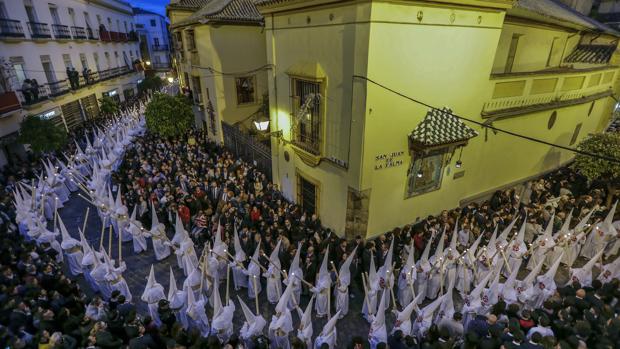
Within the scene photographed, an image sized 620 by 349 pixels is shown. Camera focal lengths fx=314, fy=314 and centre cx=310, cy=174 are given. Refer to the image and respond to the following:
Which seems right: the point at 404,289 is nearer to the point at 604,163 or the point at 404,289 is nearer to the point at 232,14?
the point at 604,163

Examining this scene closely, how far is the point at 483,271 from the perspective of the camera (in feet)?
28.3

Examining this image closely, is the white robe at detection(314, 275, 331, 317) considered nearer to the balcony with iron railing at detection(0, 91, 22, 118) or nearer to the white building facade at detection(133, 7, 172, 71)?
the balcony with iron railing at detection(0, 91, 22, 118)

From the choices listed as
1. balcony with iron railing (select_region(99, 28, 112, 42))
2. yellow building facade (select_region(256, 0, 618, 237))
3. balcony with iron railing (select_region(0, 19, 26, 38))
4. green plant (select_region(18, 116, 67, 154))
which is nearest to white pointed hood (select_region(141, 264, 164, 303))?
yellow building facade (select_region(256, 0, 618, 237))

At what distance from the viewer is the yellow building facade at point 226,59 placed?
16.1m

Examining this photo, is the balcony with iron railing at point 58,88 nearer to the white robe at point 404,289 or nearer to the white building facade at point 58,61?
the white building facade at point 58,61

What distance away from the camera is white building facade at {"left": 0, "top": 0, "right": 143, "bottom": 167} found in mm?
17266

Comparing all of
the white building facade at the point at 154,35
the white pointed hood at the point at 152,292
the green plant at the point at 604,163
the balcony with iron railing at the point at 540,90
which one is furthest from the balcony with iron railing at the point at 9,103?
the white building facade at the point at 154,35

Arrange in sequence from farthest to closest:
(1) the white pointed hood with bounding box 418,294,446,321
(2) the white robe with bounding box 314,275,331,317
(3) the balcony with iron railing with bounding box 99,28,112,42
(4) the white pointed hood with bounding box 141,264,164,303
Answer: (3) the balcony with iron railing with bounding box 99,28,112,42, (2) the white robe with bounding box 314,275,331,317, (4) the white pointed hood with bounding box 141,264,164,303, (1) the white pointed hood with bounding box 418,294,446,321

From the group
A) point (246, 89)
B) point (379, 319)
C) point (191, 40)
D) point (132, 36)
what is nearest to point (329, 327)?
point (379, 319)

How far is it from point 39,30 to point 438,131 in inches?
979

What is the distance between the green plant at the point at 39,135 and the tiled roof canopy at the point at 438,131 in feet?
56.2

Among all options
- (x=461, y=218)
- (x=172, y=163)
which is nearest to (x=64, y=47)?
(x=172, y=163)

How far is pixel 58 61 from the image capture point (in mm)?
22047

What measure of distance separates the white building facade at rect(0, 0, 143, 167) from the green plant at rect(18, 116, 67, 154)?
6.42 ft
